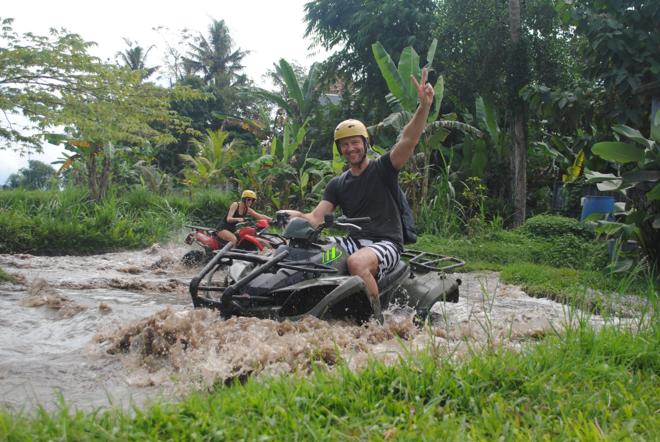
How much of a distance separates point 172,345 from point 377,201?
2.03m

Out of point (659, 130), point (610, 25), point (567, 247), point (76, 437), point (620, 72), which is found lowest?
point (567, 247)

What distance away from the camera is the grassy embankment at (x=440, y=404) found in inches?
→ 97.7

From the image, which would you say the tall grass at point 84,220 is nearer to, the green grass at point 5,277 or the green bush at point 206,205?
the green bush at point 206,205

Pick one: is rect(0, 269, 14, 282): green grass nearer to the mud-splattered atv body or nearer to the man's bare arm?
the mud-splattered atv body

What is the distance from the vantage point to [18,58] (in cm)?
837

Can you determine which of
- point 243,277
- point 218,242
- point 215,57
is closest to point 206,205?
point 218,242

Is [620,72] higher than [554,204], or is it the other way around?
[620,72]

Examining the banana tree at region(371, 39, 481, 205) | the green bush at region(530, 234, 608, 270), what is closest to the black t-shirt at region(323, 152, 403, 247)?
the green bush at region(530, 234, 608, 270)

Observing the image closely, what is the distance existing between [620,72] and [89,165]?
13081 mm

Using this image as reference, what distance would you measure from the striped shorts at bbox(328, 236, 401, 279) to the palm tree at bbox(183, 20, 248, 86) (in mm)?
35328

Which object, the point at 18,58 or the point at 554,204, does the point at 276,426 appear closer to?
the point at 18,58

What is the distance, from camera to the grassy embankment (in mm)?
2480

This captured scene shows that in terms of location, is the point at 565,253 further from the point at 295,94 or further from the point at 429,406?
the point at 295,94

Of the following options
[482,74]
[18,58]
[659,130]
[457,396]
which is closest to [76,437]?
[457,396]
